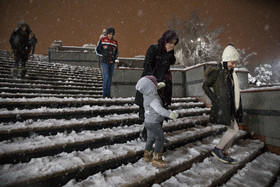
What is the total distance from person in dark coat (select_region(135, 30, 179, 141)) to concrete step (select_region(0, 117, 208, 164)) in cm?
58

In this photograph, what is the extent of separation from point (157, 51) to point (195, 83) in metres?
4.02

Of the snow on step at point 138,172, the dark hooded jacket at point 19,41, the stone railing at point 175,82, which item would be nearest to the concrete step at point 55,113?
the snow on step at point 138,172

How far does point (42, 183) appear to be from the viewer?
1.78 meters

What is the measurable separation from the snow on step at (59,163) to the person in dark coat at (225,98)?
54.5 inches

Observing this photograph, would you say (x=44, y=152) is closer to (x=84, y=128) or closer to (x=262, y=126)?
(x=84, y=128)

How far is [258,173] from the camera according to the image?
2.87 m

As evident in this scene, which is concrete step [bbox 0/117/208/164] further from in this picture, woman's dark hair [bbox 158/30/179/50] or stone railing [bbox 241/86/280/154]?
stone railing [bbox 241/86/280/154]

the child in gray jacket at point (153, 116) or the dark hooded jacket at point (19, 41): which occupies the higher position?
the dark hooded jacket at point (19, 41)

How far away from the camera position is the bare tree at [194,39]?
2650 cm

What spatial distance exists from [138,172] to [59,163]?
100 centimetres

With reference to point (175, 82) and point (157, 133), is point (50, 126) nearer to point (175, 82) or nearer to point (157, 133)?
point (157, 133)

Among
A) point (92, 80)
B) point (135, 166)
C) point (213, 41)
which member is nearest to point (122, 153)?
point (135, 166)

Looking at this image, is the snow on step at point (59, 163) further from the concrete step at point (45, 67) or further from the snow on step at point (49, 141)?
the concrete step at point (45, 67)

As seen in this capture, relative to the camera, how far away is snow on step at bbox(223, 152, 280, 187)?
2.54 m
